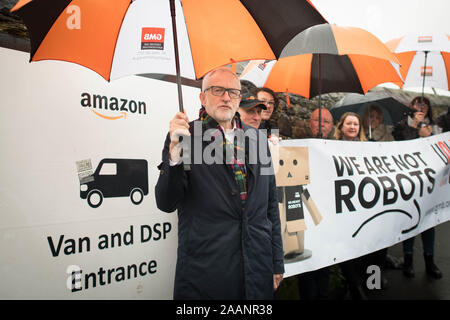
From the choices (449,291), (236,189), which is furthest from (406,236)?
(236,189)

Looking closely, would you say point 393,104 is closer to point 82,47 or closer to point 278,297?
point 278,297

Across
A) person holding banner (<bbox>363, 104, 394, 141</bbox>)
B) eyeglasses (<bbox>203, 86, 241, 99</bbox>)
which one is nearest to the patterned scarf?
eyeglasses (<bbox>203, 86, 241, 99</bbox>)

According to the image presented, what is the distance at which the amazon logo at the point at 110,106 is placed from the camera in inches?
77.4

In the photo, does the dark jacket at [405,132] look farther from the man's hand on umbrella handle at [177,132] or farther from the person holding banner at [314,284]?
the man's hand on umbrella handle at [177,132]

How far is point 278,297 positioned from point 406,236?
1.56m

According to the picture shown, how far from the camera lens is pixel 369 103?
4.49 metres

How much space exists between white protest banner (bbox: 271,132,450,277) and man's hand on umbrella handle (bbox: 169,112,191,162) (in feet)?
3.83

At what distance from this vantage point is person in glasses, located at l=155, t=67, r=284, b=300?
1.52m

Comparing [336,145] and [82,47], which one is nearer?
[82,47]

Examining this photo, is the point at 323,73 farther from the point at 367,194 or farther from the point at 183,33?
the point at 183,33

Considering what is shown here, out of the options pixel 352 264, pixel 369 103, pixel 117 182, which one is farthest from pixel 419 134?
pixel 117 182

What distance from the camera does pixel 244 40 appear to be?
1688 millimetres

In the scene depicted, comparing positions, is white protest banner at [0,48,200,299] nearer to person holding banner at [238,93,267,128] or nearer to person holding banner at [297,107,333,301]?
person holding banner at [238,93,267,128]

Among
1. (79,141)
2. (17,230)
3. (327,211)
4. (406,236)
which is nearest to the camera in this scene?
(17,230)
